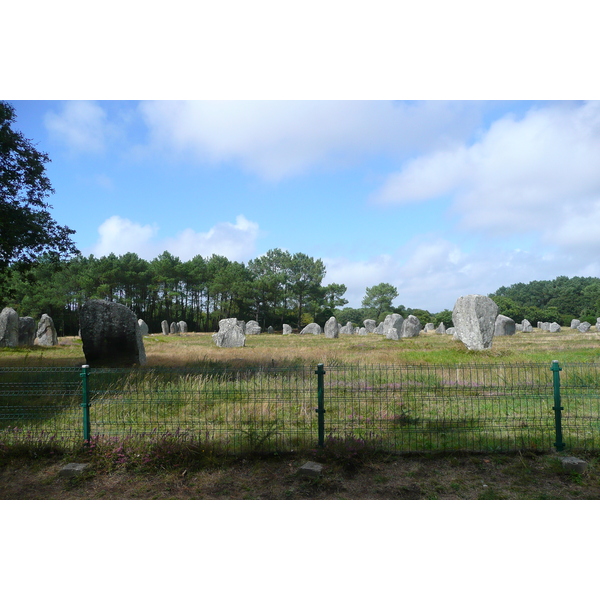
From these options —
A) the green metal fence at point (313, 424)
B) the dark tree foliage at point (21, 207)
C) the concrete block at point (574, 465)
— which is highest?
the dark tree foliage at point (21, 207)

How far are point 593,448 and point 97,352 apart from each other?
476 inches

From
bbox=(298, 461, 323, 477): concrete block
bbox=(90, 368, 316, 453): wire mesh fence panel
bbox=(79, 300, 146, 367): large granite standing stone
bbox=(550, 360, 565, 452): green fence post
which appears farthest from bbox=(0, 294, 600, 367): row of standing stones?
bbox=(550, 360, 565, 452): green fence post

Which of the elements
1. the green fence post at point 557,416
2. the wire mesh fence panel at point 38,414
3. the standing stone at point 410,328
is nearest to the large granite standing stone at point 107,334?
the wire mesh fence panel at point 38,414

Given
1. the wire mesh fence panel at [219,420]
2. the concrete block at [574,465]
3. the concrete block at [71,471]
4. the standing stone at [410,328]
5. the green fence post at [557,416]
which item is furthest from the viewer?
the standing stone at [410,328]

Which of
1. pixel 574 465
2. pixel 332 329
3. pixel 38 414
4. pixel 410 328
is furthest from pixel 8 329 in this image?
pixel 410 328

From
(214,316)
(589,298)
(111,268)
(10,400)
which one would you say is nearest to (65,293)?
(111,268)

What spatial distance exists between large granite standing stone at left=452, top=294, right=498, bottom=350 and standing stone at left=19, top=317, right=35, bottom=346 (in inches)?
894

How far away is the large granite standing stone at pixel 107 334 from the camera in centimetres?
1210

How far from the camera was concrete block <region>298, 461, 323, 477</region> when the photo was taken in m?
5.05

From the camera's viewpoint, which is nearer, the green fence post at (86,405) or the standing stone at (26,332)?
the green fence post at (86,405)

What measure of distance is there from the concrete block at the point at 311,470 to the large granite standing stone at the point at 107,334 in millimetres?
8939

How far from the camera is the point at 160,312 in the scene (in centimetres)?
6034

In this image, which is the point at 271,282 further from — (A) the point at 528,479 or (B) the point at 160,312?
(A) the point at 528,479

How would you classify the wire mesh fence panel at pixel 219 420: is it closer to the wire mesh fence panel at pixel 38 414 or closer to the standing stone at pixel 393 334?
the wire mesh fence panel at pixel 38 414
